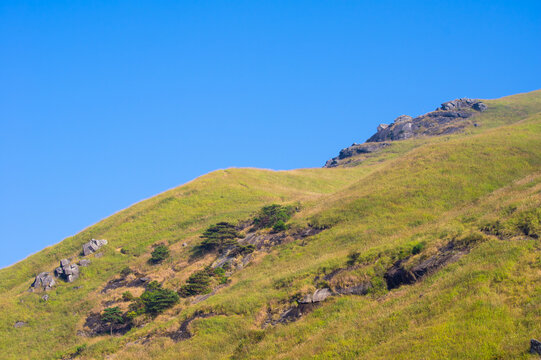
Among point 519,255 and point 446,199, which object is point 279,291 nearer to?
point 519,255

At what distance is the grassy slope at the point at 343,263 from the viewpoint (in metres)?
18.2

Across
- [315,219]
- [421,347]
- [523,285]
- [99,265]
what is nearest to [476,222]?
[523,285]

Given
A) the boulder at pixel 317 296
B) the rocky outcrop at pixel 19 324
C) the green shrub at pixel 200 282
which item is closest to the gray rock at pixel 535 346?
the boulder at pixel 317 296

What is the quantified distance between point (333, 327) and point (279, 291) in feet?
27.9

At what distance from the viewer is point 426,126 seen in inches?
6024

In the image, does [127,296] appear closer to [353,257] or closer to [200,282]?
[200,282]

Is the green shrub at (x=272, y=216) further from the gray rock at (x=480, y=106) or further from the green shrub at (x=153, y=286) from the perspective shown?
the gray rock at (x=480, y=106)

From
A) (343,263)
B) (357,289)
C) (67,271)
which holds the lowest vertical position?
(357,289)

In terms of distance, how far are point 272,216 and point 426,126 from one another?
11693cm

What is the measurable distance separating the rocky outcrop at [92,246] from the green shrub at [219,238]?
16.0 meters

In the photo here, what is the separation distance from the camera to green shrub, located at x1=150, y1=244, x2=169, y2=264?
165ft

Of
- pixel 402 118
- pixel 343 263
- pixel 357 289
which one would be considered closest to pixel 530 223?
pixel 357 289

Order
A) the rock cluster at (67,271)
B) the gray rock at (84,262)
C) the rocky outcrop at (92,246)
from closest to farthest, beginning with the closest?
the rock cluster at (67,271)
the gray rock at (84,262)
the rocky outcrop at (92,246)

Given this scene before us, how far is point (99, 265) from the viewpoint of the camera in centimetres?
5284
